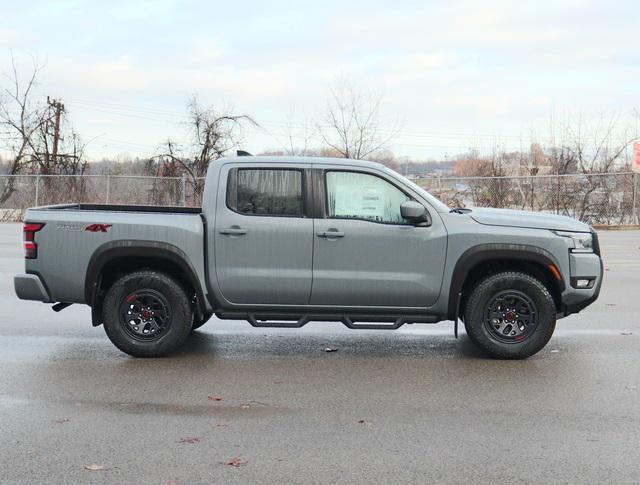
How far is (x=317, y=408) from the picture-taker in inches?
232

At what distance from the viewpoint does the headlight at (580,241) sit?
24.2 ft

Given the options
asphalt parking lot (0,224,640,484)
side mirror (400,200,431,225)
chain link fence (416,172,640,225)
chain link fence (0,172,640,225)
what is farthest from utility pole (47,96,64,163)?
side mirror (400,200,431,225)

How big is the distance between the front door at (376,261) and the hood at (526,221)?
442 millimetres

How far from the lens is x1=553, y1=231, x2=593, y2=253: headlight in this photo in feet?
24.2

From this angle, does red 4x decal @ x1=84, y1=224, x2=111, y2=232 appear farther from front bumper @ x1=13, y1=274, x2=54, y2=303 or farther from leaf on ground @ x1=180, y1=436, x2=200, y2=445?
leaf on ground @ x1=180, y1=436, x2=200, y2=445

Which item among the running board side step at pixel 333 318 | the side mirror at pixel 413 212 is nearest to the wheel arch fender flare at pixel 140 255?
the running board side step at pixel 333 318

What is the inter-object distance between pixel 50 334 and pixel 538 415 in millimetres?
5206

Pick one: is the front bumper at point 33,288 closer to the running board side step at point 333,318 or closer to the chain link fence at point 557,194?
the running board side step at point 333,318

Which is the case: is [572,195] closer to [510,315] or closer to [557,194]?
[557,194]

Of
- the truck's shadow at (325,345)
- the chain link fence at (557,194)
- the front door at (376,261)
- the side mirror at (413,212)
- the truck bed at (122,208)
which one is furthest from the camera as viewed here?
the chain link fence at (557,194)

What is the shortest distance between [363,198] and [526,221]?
1.50 metres

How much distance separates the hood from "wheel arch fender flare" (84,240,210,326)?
2592 millimetres

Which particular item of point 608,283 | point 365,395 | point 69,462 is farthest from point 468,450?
point 608,283

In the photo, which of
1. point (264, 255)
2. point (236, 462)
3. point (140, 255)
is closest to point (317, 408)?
point (236, 462)
